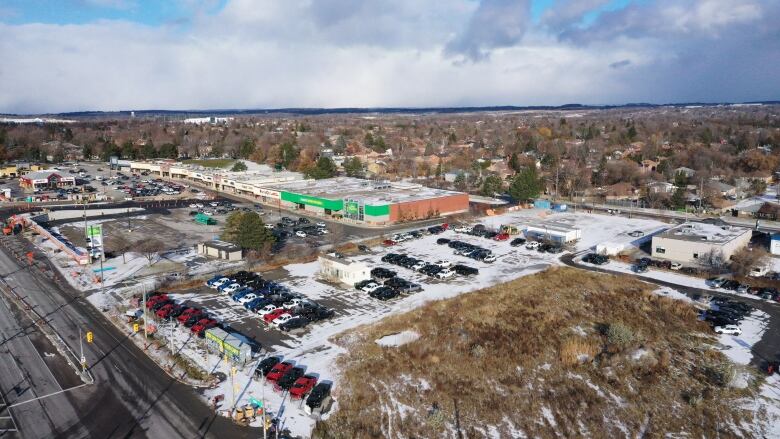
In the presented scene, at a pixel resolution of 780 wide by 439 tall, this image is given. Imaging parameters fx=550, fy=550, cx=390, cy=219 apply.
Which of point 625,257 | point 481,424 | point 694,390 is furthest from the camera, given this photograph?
point 625,257

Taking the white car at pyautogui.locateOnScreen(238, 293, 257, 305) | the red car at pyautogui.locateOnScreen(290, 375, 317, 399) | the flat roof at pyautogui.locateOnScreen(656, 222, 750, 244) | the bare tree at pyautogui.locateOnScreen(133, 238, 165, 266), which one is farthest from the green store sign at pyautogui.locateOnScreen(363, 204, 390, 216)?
the red car at pyautogui.locateOnScreen(290, 375, 317, 399)

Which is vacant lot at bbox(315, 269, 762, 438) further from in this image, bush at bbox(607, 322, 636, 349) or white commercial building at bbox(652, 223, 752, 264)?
white commercial building at bbox(652, 223, 752, 264)

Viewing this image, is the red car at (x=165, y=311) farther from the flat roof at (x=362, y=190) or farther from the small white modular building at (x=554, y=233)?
the small white modular building at (x=554, y=233)

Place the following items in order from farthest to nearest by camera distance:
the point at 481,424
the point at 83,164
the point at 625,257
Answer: the point at 83,164 → the point at 625,257 → the point at 481,424

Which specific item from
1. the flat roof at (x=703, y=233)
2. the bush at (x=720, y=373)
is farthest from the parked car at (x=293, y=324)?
the flat roof at (x=703, y=233)

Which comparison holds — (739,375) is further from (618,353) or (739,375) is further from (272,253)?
(272,253)

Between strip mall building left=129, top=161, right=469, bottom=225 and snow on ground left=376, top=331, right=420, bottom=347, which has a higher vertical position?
strip mall building left=129, top=161, right=469, bottom=225

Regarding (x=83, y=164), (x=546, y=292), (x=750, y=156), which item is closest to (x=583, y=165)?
(x=750, y=156)

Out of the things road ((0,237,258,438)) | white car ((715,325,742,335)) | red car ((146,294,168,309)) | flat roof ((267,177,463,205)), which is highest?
flat roof ((267,177,463,205))
